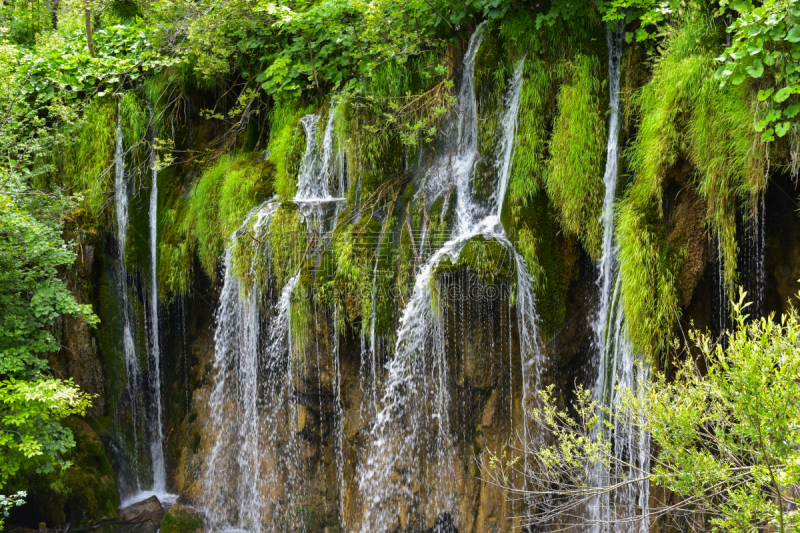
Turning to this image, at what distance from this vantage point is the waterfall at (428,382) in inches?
251

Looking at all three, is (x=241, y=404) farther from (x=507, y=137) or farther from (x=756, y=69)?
(x=756, y=69)

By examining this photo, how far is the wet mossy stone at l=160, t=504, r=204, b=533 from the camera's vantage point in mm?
7621

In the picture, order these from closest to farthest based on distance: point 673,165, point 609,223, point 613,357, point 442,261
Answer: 1. point 673,165
2. point 613,357
3. point 609,223
4. point 442,261

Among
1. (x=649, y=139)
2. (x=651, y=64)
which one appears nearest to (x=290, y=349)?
(x=649, y=139)

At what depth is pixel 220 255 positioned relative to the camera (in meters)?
8.23

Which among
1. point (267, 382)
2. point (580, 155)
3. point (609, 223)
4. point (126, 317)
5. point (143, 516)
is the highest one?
point (580, 155)

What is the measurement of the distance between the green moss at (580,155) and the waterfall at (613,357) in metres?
0.11

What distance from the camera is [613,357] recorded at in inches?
227

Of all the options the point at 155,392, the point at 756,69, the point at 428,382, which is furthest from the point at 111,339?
the point at 756,69

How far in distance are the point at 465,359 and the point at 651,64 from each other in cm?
354

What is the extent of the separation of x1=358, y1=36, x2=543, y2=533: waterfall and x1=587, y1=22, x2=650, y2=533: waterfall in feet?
2.32

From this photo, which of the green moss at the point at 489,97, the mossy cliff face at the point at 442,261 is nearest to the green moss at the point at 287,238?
the mossy cliff face at the point at 442,261

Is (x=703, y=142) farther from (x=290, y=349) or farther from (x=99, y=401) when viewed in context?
(x=99, y=401)

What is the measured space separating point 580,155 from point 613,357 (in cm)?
206
